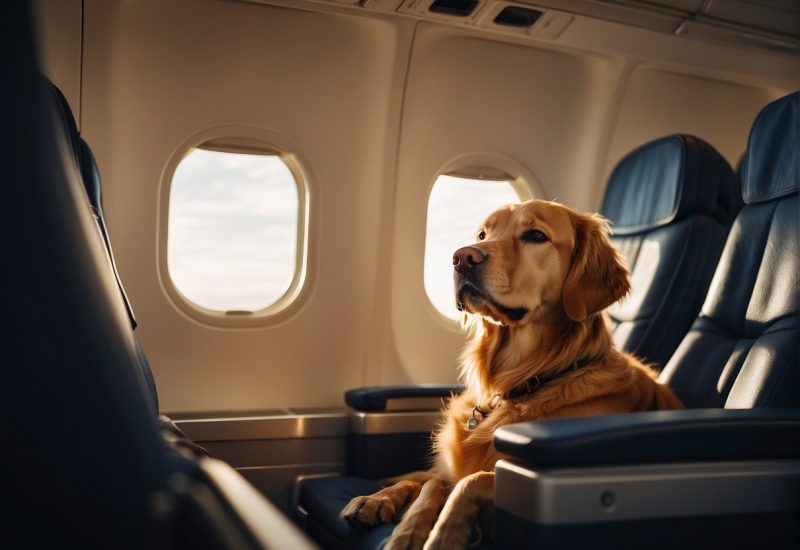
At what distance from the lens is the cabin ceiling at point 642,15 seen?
3.06 meters

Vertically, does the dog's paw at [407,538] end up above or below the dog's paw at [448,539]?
below

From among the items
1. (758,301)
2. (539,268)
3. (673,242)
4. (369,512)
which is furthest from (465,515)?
(673,242)

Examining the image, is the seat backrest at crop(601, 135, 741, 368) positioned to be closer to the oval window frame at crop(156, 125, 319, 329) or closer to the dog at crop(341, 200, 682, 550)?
the dog at crop(341, 200, 682, 550)

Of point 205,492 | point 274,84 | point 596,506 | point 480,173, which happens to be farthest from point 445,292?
point 205,492

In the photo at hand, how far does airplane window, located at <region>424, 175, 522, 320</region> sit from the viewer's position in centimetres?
392

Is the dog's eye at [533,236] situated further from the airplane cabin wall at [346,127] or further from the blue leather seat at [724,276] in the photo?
the airplane cabin wall at [346,127]

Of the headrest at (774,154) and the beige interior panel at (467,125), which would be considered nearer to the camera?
the headrest at (774,154)

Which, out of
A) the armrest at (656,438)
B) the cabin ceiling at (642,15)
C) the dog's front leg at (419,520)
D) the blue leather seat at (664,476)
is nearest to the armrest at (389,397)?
the dog's front leg at (419,520)

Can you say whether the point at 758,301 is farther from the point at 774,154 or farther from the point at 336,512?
the point at 336,512

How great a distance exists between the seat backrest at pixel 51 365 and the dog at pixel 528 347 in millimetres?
1486

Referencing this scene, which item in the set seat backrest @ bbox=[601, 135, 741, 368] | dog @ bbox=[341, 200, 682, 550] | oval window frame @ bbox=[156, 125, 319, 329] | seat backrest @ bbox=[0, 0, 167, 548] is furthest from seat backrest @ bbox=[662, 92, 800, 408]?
seat backrest @ bbox=[0, 0, 167, 548]

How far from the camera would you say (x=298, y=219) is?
3.60 metres

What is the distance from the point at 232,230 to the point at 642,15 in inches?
82.3

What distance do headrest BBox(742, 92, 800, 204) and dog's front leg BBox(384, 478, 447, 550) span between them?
1.34m
